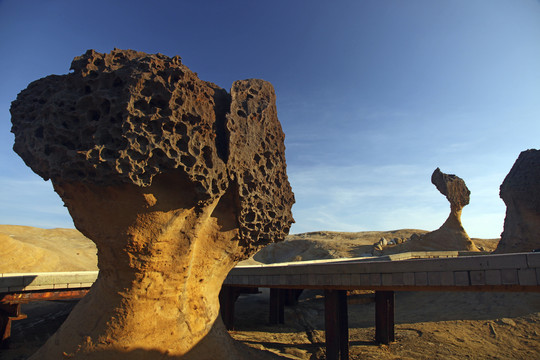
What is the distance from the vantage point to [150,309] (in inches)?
226

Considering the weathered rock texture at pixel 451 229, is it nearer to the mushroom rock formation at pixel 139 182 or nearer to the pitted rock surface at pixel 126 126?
the mushroom rock formation at pixel 139 182

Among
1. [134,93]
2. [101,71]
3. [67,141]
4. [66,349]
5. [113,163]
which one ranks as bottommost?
[66,349]

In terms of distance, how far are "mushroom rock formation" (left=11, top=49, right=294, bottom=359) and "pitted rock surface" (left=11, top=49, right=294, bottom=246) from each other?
0.02 m

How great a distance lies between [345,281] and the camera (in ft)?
23.9

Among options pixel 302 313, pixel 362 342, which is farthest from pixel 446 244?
pixel 362 342

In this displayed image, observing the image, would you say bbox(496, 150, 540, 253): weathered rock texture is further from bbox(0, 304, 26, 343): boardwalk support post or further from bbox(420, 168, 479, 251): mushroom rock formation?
bbox(0, 304, 26, 343): boardwalk support post

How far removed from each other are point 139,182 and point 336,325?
5.10 m

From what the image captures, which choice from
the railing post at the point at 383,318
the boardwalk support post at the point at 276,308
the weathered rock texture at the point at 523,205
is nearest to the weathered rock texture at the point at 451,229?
the weathered rock texture at the point at 523,205

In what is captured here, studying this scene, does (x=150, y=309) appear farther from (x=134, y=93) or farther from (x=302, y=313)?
(x=302, y=313)

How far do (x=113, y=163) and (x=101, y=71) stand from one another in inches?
57.7

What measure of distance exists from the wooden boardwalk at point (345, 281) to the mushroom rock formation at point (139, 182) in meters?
2.34

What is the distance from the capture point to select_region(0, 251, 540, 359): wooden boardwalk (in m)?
5.48

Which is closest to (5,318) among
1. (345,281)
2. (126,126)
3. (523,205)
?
(126,126)

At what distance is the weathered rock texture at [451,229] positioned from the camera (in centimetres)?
2188
